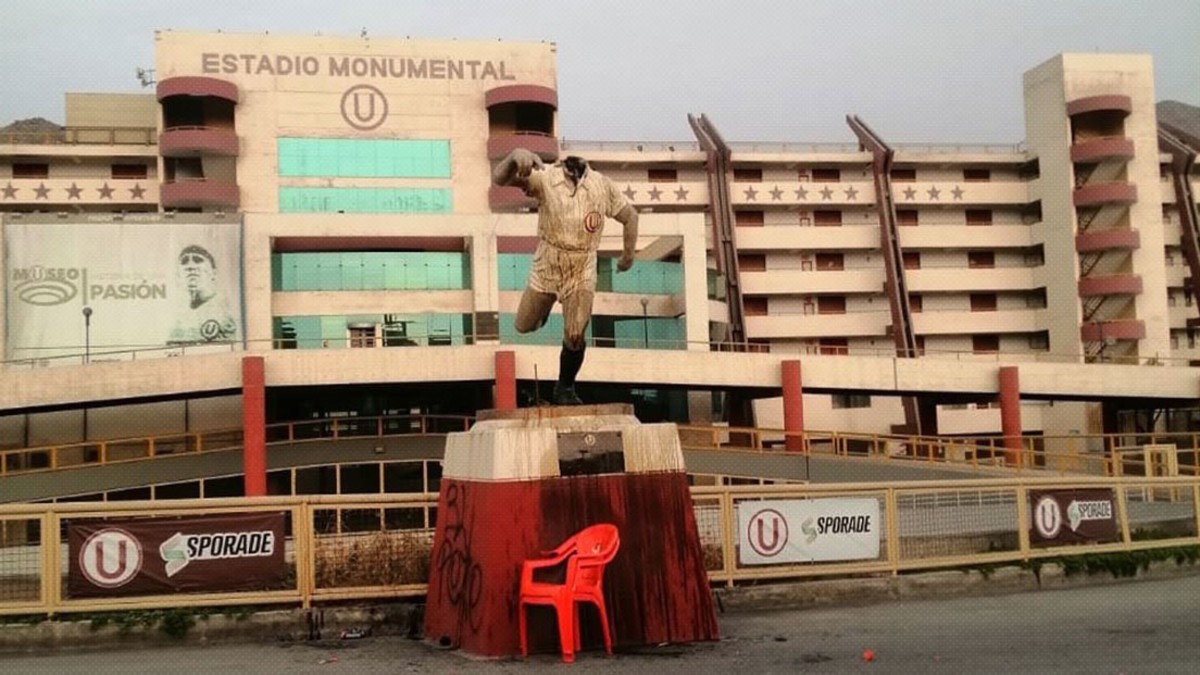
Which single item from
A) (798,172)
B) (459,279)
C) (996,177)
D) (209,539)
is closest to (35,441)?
(459,279)

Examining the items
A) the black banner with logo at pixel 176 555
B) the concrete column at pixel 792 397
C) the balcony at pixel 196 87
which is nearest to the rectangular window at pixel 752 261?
the concrete column at pixel 792 397

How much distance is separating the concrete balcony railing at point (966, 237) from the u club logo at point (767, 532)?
49.2 metres

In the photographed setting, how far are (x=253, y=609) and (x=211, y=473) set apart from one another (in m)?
23.4

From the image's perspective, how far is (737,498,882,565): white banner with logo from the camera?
12836 mm

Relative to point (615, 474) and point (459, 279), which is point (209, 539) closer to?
point (615, 474)

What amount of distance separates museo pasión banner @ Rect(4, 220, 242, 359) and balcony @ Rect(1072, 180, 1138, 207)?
4118 centimetres

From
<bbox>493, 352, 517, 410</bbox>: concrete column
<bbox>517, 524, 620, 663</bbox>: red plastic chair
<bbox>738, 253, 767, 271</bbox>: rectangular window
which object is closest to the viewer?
<bbox>517, 524, 620, 663</bbox>: red plastic chair

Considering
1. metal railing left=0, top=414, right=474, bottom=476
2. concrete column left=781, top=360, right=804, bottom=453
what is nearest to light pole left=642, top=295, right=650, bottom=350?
concrete column left=781, top=360, right=804, bottom=453

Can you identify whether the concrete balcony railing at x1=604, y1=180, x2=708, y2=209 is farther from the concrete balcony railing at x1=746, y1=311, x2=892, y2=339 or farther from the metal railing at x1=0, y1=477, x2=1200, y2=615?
the metal railing at x1=0, y1=477, x2=1200, y2=615

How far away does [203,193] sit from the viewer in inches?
1874

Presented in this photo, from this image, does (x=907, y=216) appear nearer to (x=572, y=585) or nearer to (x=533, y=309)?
(x=533, y=309)

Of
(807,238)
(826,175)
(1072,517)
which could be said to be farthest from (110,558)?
(826,175)

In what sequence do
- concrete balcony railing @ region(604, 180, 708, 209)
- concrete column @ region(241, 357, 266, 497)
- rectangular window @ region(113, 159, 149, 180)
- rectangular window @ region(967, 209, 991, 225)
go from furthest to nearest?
rectangular window @ region(967, 209, 991, 225) < concrete balcony railing @ region(604, 180, 708, 209) < rectangular window @ region(113, 159, 149, 180) < concrete column @ region(241, 357, 266, 497)

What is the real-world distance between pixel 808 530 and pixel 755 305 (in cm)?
4647
